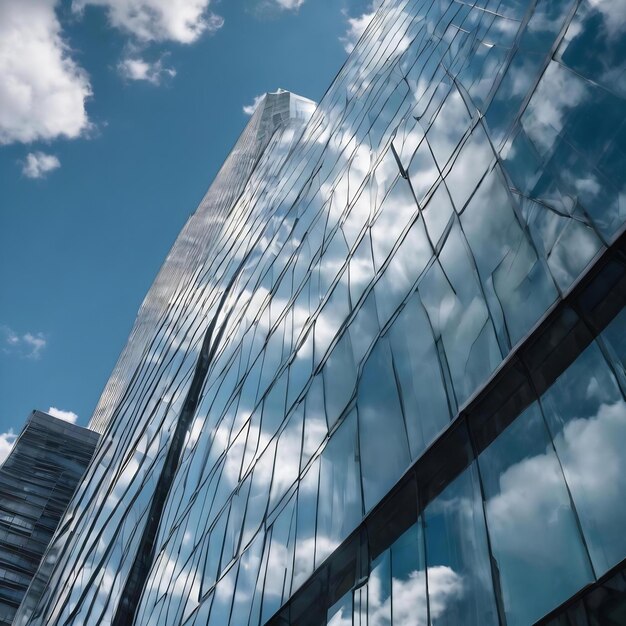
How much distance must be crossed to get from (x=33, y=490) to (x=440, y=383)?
174 feet

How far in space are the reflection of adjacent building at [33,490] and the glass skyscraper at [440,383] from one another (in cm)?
2501

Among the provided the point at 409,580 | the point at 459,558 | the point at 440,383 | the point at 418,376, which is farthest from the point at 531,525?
the point at 418,376

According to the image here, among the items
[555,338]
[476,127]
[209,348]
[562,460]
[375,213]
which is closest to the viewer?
[562,460]

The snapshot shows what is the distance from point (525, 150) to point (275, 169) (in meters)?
41.5

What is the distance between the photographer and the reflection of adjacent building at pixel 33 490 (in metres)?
49.1

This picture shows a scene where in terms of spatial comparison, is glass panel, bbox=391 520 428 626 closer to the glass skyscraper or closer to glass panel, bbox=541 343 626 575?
the glass skyscraper

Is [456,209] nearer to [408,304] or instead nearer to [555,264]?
[408,304]

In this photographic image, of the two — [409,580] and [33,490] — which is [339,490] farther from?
[33,490]

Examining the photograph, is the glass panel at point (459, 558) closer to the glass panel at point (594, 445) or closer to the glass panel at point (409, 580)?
the glass panel at point (409, 580)

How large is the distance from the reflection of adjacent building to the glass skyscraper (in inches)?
985

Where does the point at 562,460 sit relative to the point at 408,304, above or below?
below

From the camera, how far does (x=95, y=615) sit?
1010 inches

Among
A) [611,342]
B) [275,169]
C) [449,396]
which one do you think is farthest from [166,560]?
[275,169]

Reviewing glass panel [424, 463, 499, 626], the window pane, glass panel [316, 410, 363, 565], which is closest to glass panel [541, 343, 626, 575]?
the window pane
